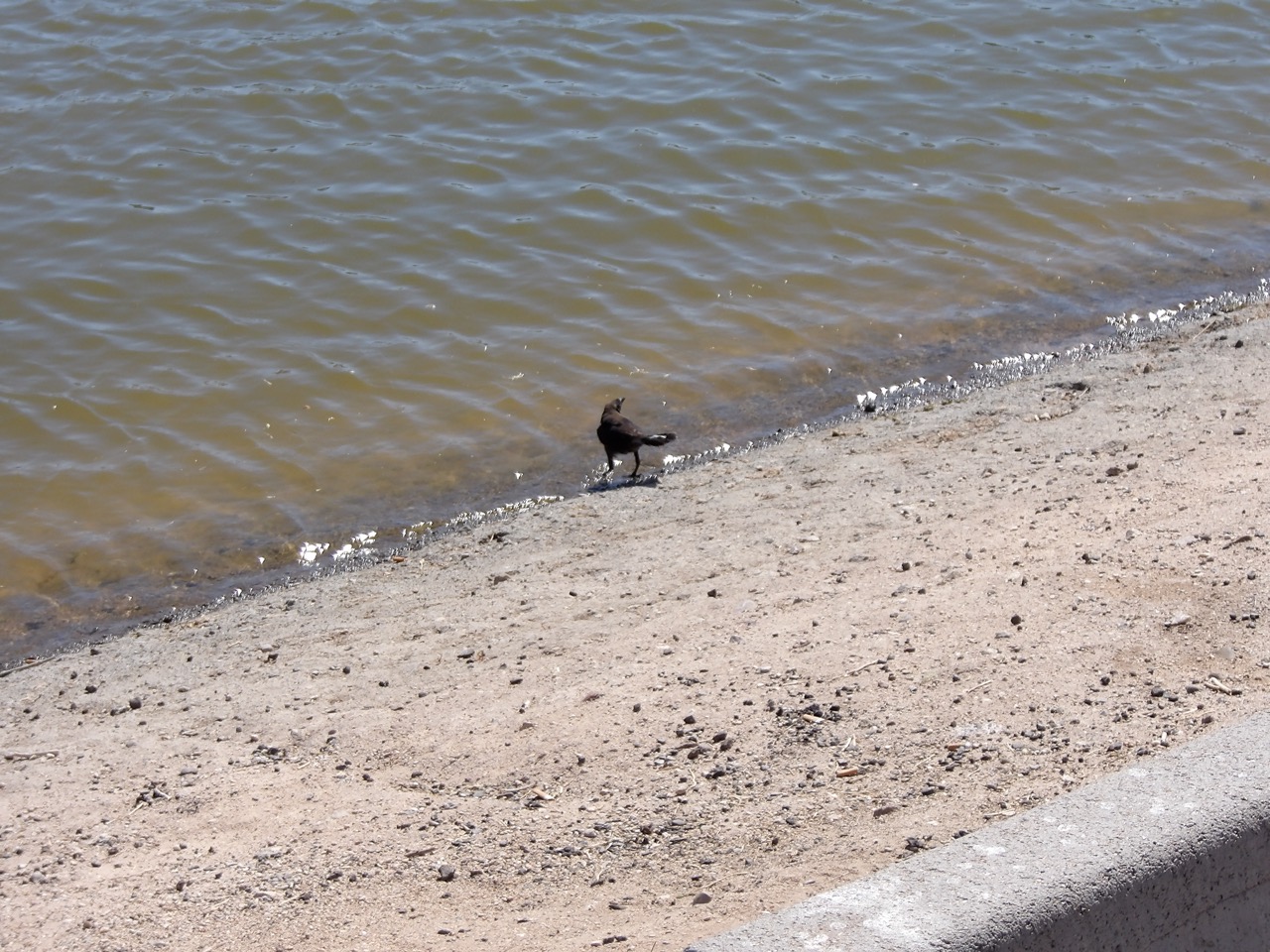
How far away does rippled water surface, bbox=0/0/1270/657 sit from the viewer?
31.2 ft

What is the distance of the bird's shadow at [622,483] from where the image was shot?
8977 millimetres

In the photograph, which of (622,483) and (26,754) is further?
(622,483)

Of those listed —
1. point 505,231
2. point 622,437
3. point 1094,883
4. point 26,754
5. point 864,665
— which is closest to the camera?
point 1094,883

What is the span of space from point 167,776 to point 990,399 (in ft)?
18.8

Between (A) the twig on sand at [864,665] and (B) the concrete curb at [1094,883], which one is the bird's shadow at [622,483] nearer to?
(A) the twig on sand at [864,665]

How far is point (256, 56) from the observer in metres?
15.2

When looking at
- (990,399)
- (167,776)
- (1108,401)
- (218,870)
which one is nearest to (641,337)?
(990,399)

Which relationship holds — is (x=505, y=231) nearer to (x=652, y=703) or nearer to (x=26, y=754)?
(x=26, y=754)

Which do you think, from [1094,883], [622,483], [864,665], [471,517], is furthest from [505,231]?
[1094,883]

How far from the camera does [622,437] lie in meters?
9.05

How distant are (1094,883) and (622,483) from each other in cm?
584

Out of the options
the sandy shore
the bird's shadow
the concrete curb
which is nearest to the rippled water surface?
the bird's shadow

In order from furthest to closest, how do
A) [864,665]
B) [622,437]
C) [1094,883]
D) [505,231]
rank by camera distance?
[505,231]
[622,437]
[864,665]
[1094,883]

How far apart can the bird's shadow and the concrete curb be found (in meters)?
5.34
